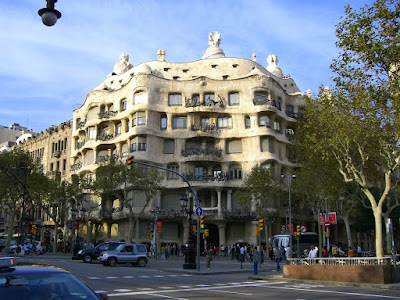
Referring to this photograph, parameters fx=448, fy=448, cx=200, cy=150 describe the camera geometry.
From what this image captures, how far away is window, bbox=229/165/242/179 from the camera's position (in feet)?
173

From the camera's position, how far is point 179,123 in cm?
5409

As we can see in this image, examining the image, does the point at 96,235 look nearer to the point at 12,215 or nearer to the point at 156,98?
the point at 12,215

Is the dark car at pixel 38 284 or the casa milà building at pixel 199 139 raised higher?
the casa milà building at pixel 199 139

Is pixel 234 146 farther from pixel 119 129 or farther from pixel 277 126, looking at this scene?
pixel 119 129

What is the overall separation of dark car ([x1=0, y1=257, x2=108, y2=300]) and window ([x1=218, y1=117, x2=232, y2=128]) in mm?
49009

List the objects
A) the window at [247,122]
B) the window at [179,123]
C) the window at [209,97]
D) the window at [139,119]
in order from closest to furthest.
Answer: the window at [139,119] → the window at [247,122] → the window at [179,123] → the window at [209,97]

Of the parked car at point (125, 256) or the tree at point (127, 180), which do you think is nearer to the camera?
the parked car at point (125, 256)

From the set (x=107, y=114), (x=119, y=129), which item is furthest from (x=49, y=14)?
(x=107, y=114)

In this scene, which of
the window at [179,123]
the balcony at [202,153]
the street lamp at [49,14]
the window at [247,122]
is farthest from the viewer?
the window at [179,123]

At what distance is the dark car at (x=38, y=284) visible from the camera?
475cm

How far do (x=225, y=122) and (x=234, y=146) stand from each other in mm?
3115

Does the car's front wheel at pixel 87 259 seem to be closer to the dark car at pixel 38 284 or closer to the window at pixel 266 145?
the window at pixel 266 145

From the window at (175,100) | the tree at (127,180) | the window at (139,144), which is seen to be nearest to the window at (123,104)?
the window at (139,144)

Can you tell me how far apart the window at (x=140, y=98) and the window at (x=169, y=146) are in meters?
5.59
